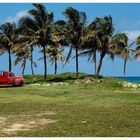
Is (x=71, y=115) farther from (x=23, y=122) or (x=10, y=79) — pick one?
(x=10, y=79)

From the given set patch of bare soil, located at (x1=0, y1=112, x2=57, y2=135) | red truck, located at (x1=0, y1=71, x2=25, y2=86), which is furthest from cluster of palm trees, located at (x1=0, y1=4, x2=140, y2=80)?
patch of bare soil, located at (x1=0, y1=112, x2=57, y2=135)

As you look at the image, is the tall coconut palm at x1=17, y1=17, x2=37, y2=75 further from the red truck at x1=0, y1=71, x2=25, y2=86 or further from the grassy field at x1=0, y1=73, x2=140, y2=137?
the grassy field at x1=0, y1=73, x2=140, y2=137

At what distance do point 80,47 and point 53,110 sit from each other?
37133 millimetres

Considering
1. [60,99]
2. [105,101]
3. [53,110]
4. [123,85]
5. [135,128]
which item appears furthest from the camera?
[123,85]

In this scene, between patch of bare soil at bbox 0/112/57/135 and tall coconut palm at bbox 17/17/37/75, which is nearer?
patch of bare soil at bbox 0/112/57/135

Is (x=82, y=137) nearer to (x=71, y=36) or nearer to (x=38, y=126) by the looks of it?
(x=38, y=126)

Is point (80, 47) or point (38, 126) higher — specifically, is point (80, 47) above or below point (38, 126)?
above

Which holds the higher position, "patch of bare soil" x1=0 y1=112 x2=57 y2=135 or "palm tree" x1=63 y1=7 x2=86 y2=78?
"palm tree" x1=63 y1=7 x2=86 y2=78

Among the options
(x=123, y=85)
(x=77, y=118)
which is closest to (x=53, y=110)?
(x=77, y=118)

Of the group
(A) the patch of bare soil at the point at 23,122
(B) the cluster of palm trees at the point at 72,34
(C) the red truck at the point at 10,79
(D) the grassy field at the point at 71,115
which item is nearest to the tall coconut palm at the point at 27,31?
(B) the cluster of palm trees at the point at 72,34

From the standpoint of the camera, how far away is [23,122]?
1973 cm

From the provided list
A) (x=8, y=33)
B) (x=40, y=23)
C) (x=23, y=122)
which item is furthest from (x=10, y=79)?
(x=23, y=122)

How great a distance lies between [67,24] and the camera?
5938cm

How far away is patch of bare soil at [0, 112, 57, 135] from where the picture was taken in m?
17.9
